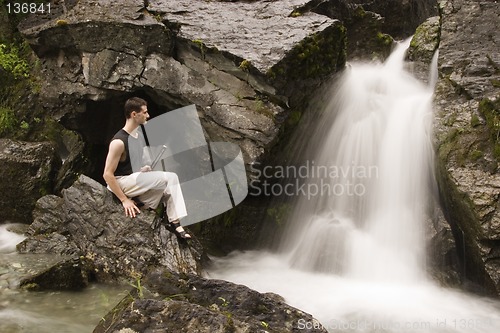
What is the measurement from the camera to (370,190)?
7.88m

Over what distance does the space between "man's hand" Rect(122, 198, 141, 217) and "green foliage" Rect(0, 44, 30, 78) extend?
290 inches

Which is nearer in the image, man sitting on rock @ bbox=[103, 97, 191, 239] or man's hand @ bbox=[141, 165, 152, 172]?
man sitting on rock @ bbox=[103, 97, 191, 239]

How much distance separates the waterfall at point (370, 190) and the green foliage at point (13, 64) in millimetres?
7764

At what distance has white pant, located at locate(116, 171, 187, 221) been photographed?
19.0 ft

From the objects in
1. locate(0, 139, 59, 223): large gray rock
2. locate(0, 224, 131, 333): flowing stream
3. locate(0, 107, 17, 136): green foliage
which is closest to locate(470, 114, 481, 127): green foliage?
locate(0, 224, 131, 333): flowing stream

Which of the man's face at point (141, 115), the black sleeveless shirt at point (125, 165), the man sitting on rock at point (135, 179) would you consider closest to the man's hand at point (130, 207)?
the man sitting on rock at point (135, 179)

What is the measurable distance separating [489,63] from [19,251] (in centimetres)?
778

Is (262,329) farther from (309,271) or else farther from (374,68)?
(374,68)

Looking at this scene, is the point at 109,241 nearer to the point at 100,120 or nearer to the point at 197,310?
the point at 197,310

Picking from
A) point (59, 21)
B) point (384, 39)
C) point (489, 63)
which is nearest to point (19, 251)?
point (59, 21)

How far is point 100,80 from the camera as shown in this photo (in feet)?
26.9

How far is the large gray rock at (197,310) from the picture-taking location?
11.1ft

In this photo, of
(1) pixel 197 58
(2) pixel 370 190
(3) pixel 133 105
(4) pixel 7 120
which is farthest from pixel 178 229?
(4) pixel 7 120

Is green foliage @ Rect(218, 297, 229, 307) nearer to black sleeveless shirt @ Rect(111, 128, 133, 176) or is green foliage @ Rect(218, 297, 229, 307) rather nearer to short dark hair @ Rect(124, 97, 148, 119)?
black sleeveless shirt @ Rect(111, 128, 133, 176)
